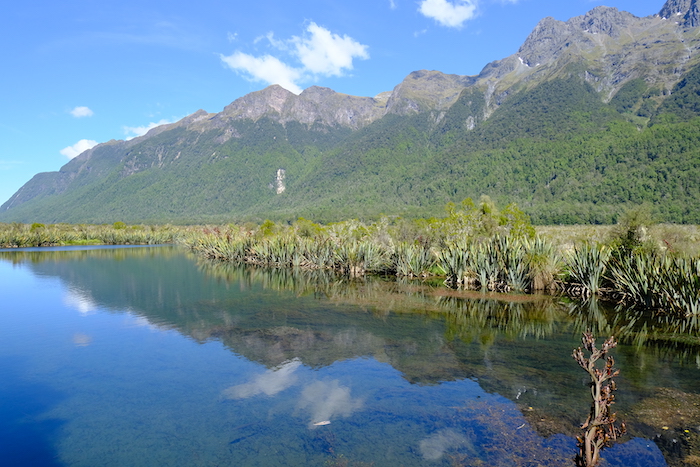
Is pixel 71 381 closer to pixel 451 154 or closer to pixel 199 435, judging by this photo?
pixel 199 435

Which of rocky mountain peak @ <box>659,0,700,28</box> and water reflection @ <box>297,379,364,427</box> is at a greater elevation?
rocky mountain peak @ <box>659,0,700,28</box>

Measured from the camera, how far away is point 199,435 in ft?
18.8

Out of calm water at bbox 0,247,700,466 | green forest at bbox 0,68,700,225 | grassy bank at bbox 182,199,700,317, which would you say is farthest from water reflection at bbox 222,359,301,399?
green forest at bbox 0,68,700,225

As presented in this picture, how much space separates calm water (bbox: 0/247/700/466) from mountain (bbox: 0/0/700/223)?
66490 millimetres

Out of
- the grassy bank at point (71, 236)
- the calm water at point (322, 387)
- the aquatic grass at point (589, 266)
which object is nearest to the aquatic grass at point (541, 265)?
the aquatic grass at point (589, 266)

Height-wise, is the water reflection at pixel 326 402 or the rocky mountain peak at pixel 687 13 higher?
the rocky mountain peak at pixel 687 13

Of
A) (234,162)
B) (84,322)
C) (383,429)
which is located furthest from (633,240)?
(234,162)

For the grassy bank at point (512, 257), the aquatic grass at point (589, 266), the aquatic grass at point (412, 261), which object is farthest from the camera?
the aquatic grass at point (412, 261)

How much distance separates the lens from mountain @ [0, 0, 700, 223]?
277 ft

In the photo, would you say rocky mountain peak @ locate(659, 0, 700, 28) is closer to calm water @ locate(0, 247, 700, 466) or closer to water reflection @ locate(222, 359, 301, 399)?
calm water @ locate(0, 247, 700, 466)

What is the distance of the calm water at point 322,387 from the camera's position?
5340 millimetres

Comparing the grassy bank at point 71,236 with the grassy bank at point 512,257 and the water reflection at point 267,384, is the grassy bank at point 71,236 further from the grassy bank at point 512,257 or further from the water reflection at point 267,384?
the water reflection at point 267,384

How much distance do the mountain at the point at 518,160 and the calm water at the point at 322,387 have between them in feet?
218

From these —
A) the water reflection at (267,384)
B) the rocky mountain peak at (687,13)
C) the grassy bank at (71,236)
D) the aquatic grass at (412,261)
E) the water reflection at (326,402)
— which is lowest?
the water reflection at (326,402)
